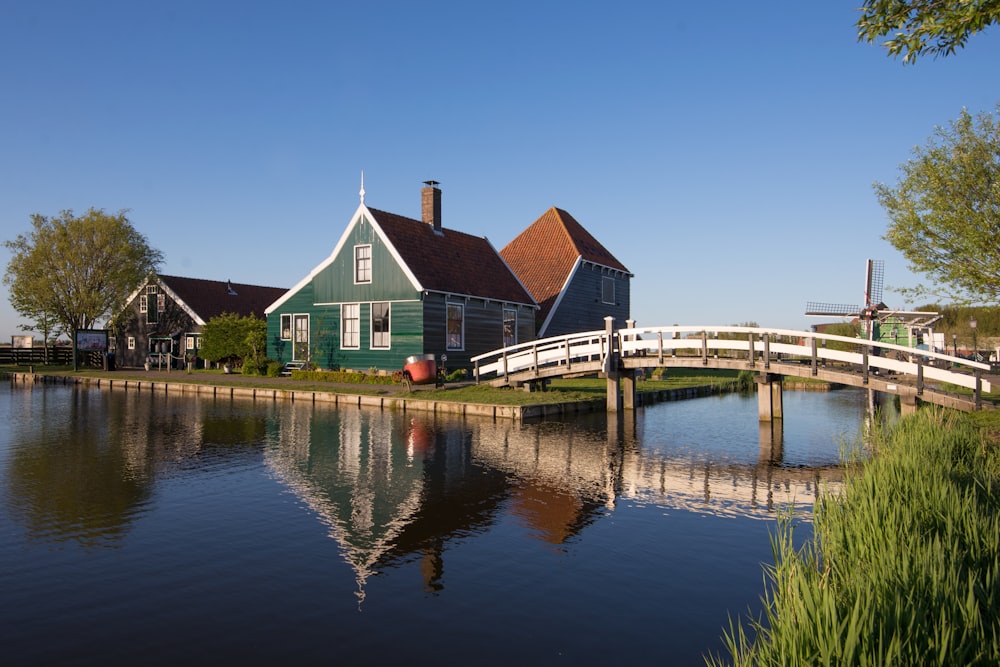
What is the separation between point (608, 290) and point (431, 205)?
13.5 meters

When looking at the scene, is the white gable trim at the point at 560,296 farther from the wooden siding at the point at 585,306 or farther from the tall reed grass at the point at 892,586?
the tall reed grass at the point at 892,586

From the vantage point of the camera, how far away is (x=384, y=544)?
837cm

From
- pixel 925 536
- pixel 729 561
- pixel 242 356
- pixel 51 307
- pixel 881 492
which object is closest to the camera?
pixel 925 536

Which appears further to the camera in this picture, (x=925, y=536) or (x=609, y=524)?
(x=609, y=524)

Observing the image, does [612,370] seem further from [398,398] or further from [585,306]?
[585,306]

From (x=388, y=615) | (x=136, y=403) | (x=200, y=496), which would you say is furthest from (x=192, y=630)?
(x=136, y=403)

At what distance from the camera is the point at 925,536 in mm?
5590

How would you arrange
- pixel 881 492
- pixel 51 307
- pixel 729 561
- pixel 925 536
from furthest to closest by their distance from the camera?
pixel 51 307, pixel 729 561, pixel 881 492, pixel 925 536

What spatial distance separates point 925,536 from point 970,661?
2.11m

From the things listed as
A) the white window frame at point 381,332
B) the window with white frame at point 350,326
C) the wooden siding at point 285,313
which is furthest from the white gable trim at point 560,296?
the wooden siding at point 285,313

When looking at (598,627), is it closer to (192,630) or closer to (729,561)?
(729,561)

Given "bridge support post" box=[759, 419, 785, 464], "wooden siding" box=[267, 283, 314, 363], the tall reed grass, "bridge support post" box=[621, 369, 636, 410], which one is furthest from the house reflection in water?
"wooden siding" box=[267, 283, 314, 363]

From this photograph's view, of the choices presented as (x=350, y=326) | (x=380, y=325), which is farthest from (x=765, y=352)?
(x=350, y=326)

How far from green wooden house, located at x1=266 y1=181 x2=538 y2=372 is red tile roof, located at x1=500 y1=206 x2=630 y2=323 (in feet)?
10.6
